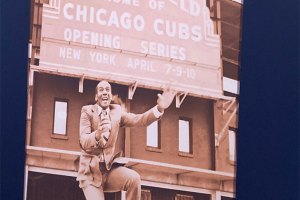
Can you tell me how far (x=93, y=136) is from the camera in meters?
4.34

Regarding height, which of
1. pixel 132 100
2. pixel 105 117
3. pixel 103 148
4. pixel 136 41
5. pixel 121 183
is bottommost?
pixel 121 183

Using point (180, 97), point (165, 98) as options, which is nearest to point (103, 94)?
point (165, 98)

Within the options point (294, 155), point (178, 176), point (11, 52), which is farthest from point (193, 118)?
point (11, 52)

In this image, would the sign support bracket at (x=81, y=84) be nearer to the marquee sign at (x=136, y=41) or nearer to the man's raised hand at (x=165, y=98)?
the marquee sign at (x=136, y=41)

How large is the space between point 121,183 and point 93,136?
0.35 m

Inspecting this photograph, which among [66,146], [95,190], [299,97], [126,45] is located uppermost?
[126,45]

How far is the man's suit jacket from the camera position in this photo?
169 inches

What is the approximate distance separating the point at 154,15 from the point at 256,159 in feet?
3.90

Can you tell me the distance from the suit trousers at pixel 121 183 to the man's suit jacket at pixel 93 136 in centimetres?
3

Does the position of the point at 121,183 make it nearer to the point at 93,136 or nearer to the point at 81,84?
the point at 93,136

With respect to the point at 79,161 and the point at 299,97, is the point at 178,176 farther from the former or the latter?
the point at 299,97

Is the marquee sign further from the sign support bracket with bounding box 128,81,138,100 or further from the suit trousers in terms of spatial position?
the suit trousers

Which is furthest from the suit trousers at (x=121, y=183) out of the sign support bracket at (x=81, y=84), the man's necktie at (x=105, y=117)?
the sign support bracket at (x=81, y=84)

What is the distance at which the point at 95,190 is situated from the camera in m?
4.28
